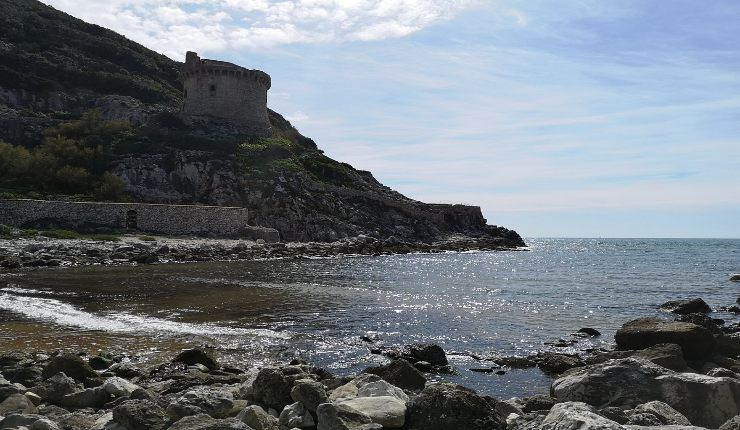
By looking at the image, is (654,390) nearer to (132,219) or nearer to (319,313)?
(319,313)

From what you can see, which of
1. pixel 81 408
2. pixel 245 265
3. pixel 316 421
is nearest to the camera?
pixel 316 421

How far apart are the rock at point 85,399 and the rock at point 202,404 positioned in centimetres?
174

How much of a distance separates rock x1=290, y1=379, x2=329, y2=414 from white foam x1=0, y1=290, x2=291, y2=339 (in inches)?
325

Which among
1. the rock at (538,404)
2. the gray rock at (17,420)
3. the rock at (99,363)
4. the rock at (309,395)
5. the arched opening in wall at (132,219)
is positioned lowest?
the rock at (99,363)

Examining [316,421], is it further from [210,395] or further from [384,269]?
[384,269]

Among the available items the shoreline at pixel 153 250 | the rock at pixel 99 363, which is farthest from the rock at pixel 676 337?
the shoreline at pixel 153 250

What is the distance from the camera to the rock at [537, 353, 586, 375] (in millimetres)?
12461

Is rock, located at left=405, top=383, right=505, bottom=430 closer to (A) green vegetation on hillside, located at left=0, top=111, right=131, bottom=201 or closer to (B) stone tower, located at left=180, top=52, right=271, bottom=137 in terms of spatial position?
(A) green vegetation on hillside, located at left=0, top=111, right=131, bottom=201

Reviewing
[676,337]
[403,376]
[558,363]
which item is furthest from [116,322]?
[676,337]

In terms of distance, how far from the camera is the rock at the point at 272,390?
8062 millimetres

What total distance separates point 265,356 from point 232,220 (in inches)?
1770

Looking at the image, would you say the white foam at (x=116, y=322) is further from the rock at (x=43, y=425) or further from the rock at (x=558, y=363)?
the rock at (x=43, y=425)

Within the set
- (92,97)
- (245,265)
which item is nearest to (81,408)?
(245,265)

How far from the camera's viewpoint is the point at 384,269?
41594 millimetres
